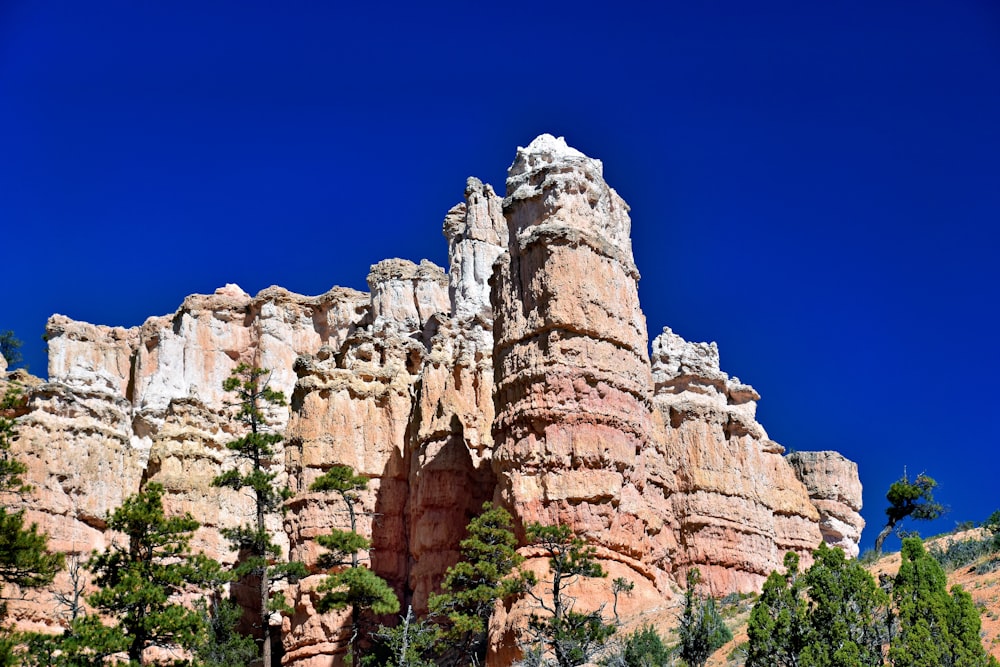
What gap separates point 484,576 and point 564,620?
504 cm

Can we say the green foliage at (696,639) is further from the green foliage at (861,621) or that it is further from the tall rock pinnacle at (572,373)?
the tall rock pinnacle at (572,373)

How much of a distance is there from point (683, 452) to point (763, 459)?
472 centimetres

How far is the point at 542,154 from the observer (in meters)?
44.1

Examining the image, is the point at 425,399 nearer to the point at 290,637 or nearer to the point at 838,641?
the point at 290,637

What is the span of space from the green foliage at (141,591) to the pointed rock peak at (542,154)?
2171cm

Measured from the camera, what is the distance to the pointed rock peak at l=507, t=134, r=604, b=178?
141 feet

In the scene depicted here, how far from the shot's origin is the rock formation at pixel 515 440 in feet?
117

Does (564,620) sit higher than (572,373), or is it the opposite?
(572,373)

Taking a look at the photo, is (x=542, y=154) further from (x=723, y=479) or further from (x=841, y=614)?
(x=841, y=614)

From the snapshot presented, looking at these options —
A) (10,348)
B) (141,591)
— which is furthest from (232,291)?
(141,591)

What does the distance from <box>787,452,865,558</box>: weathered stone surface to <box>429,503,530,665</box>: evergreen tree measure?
23.5 metres

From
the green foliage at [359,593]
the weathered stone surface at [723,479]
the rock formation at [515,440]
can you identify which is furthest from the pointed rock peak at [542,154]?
the green foliage at [359,593]

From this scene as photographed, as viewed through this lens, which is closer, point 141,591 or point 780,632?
point 780,632

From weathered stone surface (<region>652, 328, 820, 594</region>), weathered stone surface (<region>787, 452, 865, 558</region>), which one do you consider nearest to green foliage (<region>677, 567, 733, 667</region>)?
weathered stone surface (<region>652, 328, 820, 594</region>)
